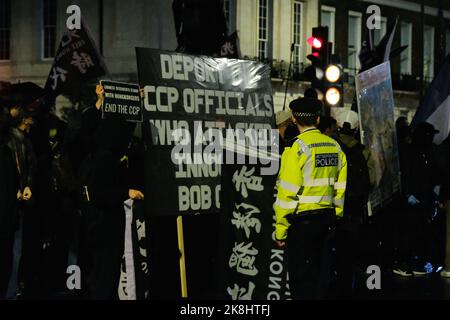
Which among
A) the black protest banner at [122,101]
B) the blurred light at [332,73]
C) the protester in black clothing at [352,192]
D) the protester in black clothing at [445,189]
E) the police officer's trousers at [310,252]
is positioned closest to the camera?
the police officer's trousers at [310,252]

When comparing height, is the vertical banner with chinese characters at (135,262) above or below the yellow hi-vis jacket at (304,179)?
below

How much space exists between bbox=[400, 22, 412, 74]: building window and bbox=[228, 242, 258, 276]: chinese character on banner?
24026 mm

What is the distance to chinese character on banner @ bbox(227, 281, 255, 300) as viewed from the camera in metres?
8.21

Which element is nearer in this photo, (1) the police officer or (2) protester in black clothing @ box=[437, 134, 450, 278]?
(1) the police officer

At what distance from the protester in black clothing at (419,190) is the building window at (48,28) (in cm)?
1537

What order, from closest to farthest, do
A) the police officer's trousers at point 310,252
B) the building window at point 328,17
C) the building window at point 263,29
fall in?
the police officer's trousers at point 310,252 → the building window at point 263,29 → the building window at point 328,17

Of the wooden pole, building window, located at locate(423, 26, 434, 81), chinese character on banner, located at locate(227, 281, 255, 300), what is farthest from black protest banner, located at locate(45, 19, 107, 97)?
building window, located at locate(423, 26, 434, 81)

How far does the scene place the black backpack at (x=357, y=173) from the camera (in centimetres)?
1052

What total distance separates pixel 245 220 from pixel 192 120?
1.09 m

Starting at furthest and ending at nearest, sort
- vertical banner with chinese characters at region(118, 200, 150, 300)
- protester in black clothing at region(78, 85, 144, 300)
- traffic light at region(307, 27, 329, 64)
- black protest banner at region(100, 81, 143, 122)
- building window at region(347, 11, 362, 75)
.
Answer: building window at region(347, 11, 362, 75) < traffic light at region(307, 27, 329, 64) < vertical banner with chinese characters at region(118, 200, 150, 300) < black protest banner at region(100, 81, 143, 122) < protester in black clothing at region(78, 85, 144, 300)

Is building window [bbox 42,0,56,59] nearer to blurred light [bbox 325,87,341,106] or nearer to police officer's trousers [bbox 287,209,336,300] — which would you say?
blurred light [bbox 325,87,341,106]

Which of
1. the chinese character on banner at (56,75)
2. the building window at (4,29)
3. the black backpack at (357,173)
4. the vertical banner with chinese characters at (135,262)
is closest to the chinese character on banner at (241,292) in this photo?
the vertical banner with chinese characters at (135,262)

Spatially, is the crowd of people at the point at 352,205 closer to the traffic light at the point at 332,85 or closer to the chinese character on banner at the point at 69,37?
the traffic light at the point at 332,85
